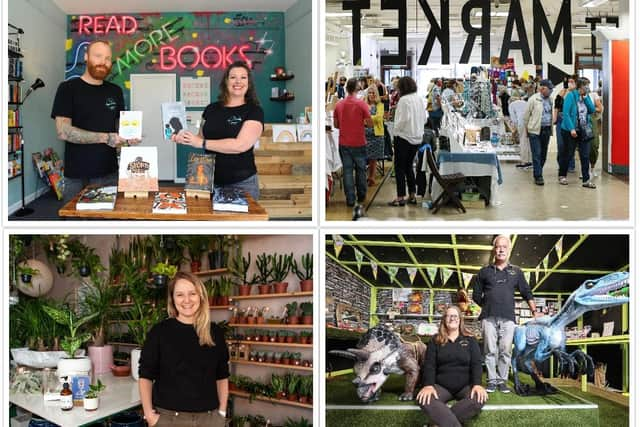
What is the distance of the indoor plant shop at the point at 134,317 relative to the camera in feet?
14.8

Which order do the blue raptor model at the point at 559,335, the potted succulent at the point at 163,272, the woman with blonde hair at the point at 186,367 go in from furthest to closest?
the potted succulent at the point at 163,272, the blue raptor model at the point at 559,335, the woman with blonde hair at the point at 186,367

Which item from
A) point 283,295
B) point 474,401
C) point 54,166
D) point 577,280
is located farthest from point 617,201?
point 54,166

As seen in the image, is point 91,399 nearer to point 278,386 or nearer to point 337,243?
point 278,386

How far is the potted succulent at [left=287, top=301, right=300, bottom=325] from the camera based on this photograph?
4590 millimetres

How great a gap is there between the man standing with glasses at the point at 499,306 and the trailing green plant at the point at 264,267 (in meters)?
0.99

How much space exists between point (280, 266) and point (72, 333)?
108 centimetres

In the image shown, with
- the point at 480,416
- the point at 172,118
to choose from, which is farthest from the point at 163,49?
the point at 480,416

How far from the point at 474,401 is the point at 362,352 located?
1.90 ft

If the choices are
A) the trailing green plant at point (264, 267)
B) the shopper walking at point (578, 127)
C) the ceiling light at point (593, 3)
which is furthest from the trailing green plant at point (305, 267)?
the ceiling light at point (593, 3)

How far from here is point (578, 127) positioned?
4.72 m

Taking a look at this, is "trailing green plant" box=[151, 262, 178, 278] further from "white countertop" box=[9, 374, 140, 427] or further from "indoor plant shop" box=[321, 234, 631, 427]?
"indoor plant shop" box=[321, 234, 631, 427]

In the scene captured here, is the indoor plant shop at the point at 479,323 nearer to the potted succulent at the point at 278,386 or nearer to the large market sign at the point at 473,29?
the potted succulent at the point at 278,386

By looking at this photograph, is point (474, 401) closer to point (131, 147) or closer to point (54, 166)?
point (131, 147)

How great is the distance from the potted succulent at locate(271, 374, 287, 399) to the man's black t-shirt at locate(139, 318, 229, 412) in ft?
0.96
